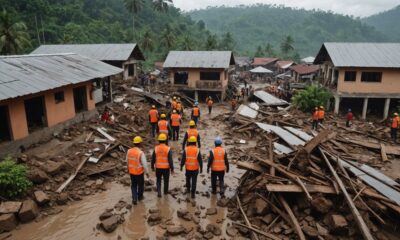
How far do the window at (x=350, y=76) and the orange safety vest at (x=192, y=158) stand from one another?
20.6 metres

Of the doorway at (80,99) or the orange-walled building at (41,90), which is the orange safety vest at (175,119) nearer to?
the orange-walled building at (41,90)

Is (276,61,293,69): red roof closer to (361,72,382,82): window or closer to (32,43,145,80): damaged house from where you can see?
(361,72,382,82): window

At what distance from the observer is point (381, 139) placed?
17844 millimetres

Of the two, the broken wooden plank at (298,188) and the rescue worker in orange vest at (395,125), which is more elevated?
the broken wooden plank at (298,188)

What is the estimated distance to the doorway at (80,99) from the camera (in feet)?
54.0

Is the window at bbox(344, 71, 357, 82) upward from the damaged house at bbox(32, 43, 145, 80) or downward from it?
→ downward

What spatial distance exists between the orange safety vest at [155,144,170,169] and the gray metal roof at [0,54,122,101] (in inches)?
215

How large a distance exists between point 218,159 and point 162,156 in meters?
1.64

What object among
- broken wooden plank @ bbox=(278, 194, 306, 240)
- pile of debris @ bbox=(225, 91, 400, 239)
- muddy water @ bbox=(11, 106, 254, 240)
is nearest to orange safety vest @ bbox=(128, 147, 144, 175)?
muddy water @ bbox=(11, 106, 254, 240)

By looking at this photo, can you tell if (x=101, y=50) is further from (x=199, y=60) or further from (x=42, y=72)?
(x=42, y=72)

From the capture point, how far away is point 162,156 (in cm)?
853

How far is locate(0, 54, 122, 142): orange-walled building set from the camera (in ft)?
36.1

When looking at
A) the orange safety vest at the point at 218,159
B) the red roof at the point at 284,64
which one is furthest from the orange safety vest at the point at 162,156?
the red roof at the point at 284,64

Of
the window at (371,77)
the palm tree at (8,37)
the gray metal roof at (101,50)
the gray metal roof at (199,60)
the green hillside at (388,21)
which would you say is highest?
the green hillside at (388,21)
